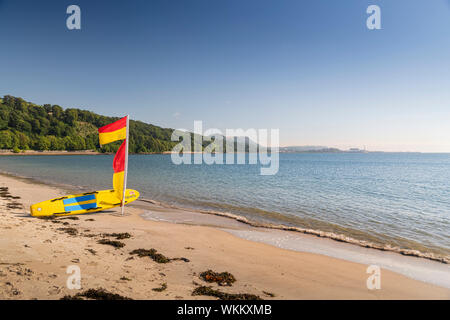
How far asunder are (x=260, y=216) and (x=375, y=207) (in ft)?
36.0

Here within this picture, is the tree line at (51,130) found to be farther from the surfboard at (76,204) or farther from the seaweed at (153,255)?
the seaweed at (153,255)

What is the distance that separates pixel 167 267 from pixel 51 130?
187 meters

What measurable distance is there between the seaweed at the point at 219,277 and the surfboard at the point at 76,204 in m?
10.0

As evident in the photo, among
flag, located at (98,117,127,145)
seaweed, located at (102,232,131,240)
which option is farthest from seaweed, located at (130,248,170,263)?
flag, located at (98,117,127,145)

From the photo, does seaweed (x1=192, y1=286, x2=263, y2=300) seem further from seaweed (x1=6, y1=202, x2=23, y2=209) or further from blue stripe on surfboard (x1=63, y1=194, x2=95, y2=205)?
seaweed (x1=6, y1=202, x2=23, y2=209)

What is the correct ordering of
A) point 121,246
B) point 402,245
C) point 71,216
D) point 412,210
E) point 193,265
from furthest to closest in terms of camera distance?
point 412,210 < point 71,216 < point 402,245 < point 121,246 < point 193,265

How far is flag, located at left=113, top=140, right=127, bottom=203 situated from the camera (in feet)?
41.4

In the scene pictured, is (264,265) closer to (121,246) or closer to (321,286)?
(321,286)

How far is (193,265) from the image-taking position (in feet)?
22.8

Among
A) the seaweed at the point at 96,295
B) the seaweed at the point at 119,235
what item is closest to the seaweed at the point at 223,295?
the seaweed at the point at 96,295

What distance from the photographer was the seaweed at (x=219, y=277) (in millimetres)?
5920

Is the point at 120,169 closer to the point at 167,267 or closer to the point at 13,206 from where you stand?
the point at 13,206

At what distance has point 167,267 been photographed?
6664 mm

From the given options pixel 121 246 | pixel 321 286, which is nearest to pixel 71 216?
pixel 121 246
